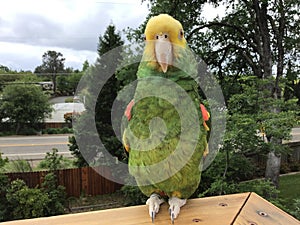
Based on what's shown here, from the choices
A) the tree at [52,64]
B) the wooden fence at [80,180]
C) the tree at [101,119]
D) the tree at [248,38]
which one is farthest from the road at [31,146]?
the tree at [248,38]

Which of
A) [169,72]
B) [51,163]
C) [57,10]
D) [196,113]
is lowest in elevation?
[51,163]

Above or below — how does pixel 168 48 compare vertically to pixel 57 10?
below

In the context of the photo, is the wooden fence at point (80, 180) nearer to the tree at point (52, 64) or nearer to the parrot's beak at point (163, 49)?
the parrot's beak at point (163, 49)

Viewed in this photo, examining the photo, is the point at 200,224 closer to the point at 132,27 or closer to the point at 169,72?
the point at 169,72

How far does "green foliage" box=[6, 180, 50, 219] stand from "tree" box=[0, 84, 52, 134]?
5683 mm

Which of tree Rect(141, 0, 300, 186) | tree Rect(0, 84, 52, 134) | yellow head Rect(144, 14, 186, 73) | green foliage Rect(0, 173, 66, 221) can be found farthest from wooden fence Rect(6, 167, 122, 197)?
tree Rect(0, 84, 52, 134)

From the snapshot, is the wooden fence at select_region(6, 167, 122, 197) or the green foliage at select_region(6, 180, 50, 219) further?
the wooden fence at select_region(6, 167, 122, 197)

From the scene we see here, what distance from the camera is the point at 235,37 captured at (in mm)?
5059

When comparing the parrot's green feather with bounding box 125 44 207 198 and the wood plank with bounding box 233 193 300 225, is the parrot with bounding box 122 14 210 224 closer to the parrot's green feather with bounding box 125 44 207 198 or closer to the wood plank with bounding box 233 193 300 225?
the parrot's green feather with bounding box 125 44 207 198

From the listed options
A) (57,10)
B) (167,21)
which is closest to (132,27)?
(57,10)

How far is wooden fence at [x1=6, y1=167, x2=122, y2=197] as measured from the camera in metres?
4.90

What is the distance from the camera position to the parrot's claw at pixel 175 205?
0.88 m

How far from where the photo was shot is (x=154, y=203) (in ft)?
3.02

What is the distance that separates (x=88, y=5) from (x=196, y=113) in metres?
1.92
